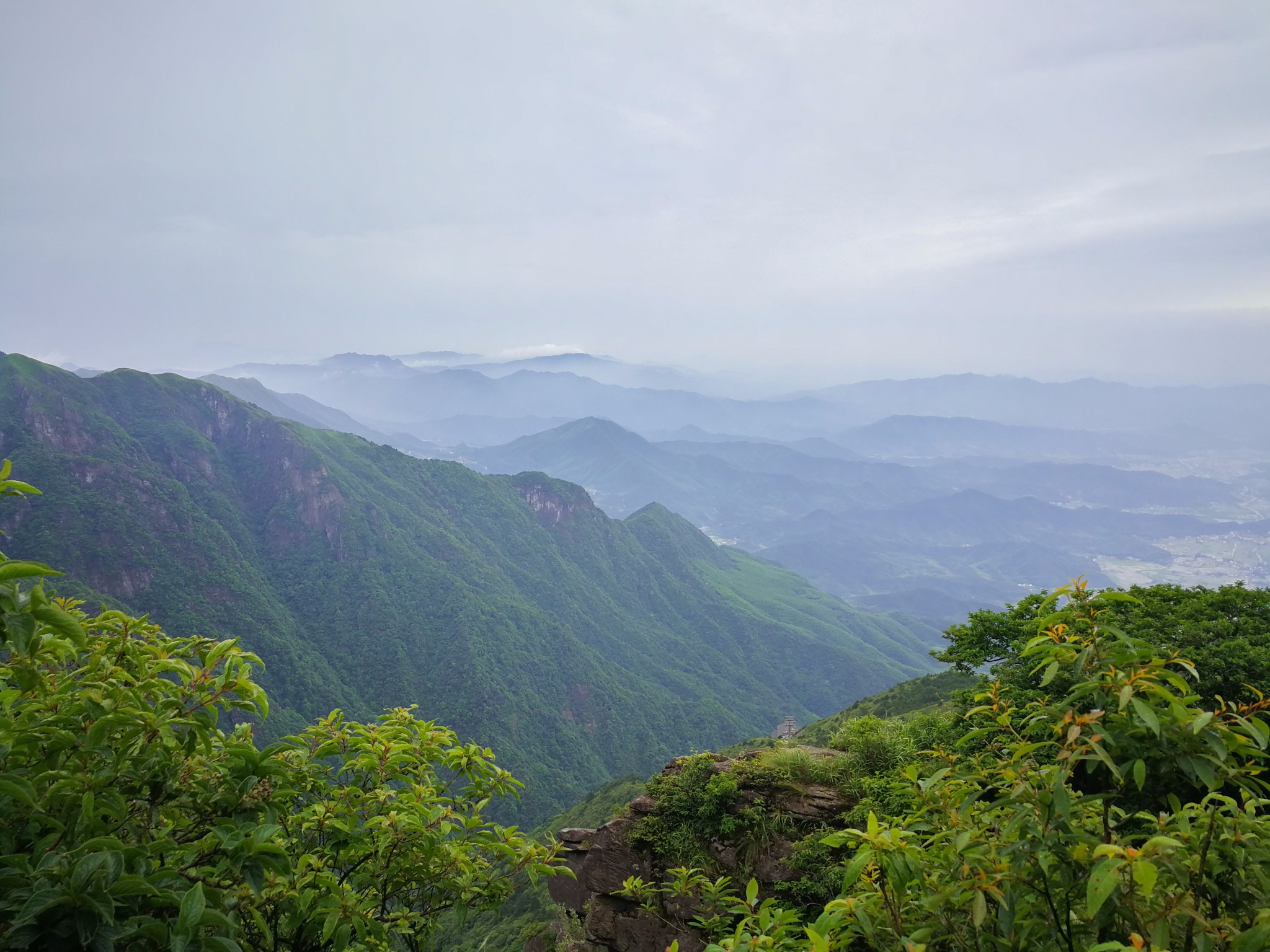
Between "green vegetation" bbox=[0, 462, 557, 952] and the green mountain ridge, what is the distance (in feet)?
326

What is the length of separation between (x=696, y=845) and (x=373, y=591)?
139 metres

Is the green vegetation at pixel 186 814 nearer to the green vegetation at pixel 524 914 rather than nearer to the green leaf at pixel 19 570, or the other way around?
the green leaf at pixel 19 570

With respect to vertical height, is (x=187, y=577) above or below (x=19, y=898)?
below

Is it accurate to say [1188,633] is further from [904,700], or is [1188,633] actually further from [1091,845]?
[904,700]

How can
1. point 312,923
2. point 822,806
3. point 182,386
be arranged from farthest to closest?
point 182,386 < point 822,806 < point 312,923

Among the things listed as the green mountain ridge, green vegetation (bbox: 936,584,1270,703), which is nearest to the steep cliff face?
green vegetation (bbox: 936,584,1270,703)

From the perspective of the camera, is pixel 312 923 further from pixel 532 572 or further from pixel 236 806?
pixel 532 572

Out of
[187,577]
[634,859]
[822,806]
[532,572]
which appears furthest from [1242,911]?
[532,572]

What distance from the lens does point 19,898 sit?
2799 mm

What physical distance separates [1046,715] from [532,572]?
181 meters

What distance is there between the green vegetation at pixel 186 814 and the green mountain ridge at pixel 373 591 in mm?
99349

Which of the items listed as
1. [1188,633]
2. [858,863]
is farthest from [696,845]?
[1188,633]

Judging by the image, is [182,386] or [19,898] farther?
[182,386]

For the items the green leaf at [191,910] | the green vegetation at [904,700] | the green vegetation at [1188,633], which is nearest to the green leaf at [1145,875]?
the green leaf at [191,910]
